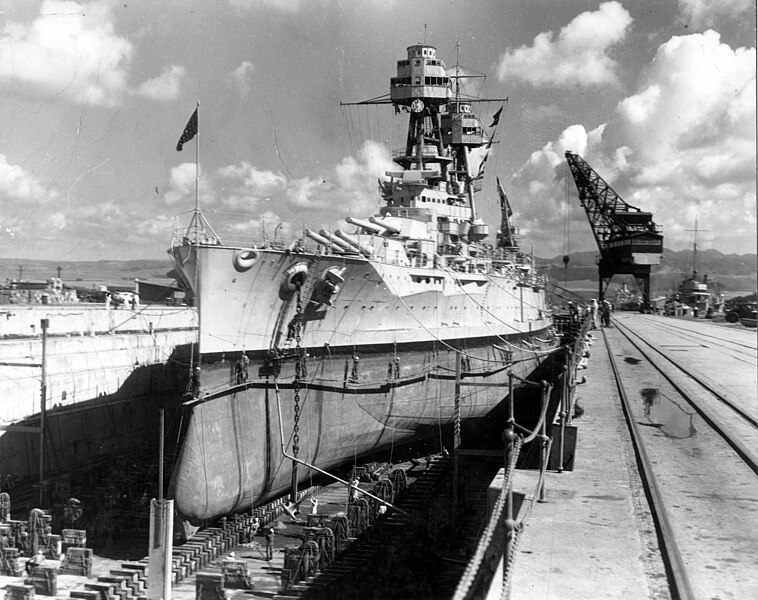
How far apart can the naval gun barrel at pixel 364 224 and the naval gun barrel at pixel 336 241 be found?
1.06 meters

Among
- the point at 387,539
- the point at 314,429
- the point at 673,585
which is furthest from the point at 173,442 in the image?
the point at 673,585

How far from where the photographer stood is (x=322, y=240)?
12641 mm

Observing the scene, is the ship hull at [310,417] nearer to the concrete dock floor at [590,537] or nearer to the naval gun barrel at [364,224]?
the naval gun barrel at [364,224]

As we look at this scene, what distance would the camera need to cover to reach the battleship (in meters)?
10.6

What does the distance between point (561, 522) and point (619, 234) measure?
14.6 m

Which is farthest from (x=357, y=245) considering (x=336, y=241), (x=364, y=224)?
(x=364, y=224)

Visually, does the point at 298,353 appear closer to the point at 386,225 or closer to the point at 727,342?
the point at 386,225

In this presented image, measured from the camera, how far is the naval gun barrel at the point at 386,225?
15180mm

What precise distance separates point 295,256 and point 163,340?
31.5 feet

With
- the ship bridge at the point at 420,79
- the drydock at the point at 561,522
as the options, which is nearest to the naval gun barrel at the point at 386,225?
the drydock at the point at 561,522

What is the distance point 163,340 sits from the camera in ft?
64.5

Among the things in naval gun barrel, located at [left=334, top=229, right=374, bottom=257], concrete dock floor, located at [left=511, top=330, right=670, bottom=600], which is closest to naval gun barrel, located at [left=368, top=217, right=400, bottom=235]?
naval gun barrel, located at [left=334, top=229, right=374, bottom=257]

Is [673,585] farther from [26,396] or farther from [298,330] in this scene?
[26,396]

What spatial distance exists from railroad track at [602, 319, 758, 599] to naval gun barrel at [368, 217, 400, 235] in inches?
254
